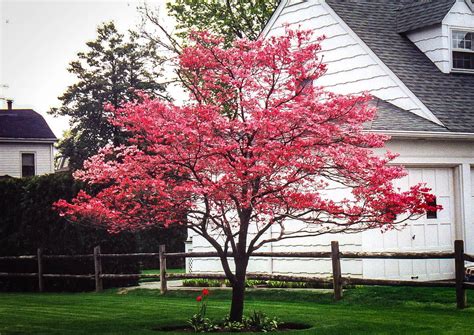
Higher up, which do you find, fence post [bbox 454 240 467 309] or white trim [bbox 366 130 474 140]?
white trim [bbox 366 130 474 140]

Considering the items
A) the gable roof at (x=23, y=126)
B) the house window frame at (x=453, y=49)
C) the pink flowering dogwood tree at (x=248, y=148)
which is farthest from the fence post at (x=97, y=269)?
the gable roof at (x=23, y=126)

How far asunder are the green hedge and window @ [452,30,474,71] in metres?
9.85

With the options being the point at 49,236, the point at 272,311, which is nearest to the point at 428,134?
the point at 272,311

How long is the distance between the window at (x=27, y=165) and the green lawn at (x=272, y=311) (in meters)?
25.8

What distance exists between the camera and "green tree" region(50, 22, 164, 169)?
130ft

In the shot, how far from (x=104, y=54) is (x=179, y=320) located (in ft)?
99.8

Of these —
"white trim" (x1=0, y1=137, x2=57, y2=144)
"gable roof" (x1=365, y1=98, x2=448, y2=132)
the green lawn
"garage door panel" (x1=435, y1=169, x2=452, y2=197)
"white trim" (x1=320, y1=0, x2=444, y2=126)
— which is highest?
"white trim" (x1=0, y1=137, x2=57, y2=144)

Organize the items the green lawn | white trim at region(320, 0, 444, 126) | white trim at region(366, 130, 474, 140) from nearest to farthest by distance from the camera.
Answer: the green lawn < white trim at region(366, 130, 474, 140) < white trim at region(320, 0, 444, 126)

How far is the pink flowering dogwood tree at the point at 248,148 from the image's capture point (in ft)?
37.2

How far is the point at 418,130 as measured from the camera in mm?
18234

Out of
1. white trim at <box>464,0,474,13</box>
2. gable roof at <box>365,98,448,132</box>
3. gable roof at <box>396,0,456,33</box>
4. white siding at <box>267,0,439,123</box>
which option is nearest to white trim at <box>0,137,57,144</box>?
white siding at <box>267,0,439,123</box>

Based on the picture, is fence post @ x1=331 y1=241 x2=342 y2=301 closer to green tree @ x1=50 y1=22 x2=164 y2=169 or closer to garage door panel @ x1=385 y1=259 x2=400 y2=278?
garage door panel @ x1=385 y1=259 x2=400 y2=278

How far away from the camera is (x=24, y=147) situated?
146ft

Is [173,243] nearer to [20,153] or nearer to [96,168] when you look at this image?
[20,153]
